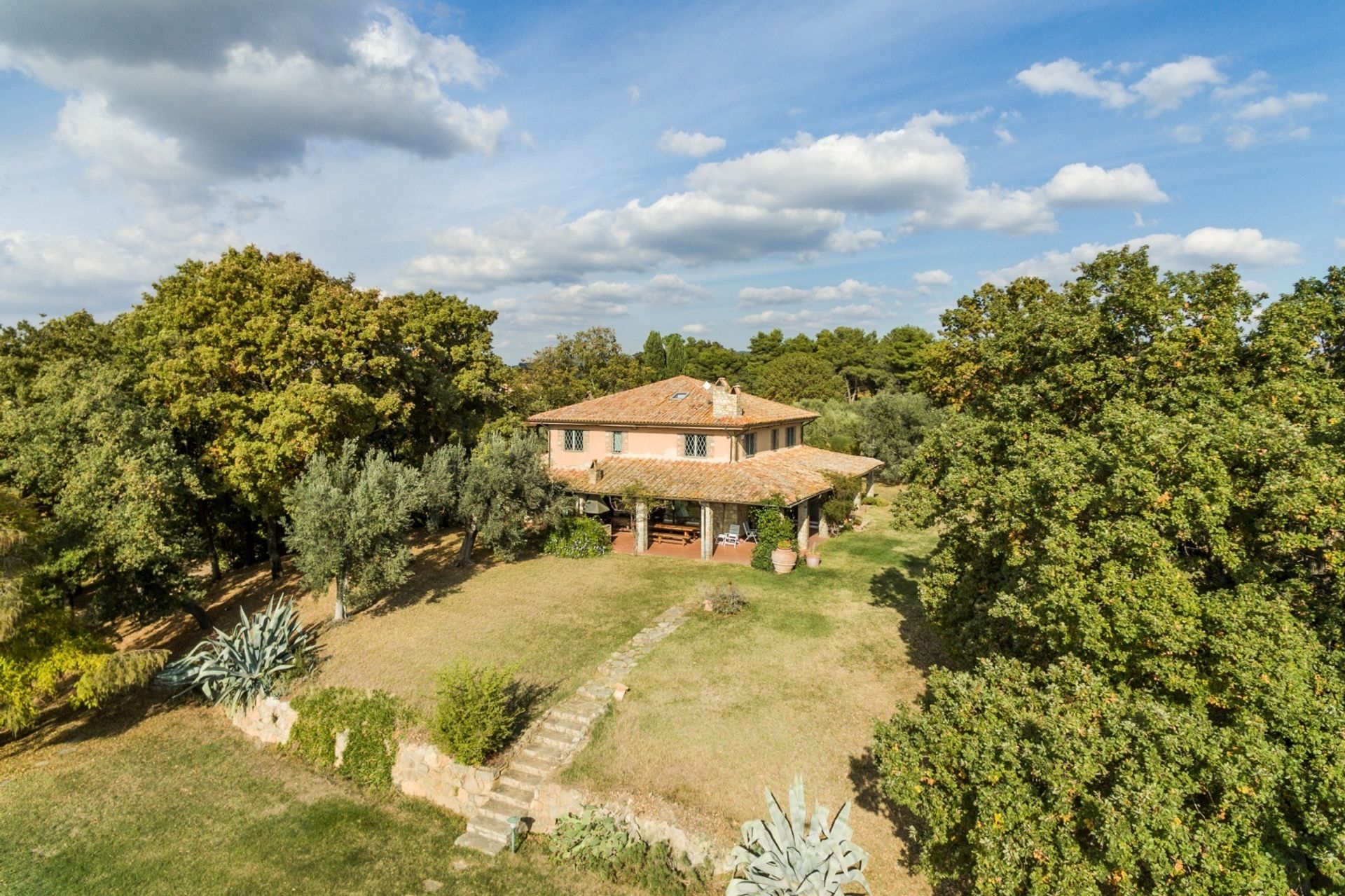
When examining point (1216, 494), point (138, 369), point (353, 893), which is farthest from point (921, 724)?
point (138, 369)

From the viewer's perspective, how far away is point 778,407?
3522cm

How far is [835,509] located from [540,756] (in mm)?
20516

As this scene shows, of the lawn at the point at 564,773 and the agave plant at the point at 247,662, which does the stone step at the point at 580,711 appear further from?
the agave plant at the point at 247,662

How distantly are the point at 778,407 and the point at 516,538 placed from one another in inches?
687

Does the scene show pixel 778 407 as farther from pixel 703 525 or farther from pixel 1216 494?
pixel 1216 494

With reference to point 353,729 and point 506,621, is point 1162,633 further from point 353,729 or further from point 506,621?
point 506,621

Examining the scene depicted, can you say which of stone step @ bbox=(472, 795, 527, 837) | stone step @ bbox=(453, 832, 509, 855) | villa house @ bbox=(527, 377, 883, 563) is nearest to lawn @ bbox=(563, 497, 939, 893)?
stone step @ bbox=(472, 795, 527, 837)

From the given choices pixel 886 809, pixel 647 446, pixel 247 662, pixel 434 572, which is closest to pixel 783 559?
pixel 647 446

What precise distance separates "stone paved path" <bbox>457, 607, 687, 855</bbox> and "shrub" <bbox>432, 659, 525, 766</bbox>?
0.65 metres

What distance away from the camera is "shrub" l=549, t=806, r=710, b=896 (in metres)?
10.4

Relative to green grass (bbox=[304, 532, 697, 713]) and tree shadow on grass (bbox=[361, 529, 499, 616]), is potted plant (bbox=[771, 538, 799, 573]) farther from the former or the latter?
tree shadow on grass (bbox=[361, 529, 499, 616])

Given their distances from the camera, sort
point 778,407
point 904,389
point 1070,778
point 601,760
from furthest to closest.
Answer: point 904,389, point 778,407, point 601,760, point 1070,778

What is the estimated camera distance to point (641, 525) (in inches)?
1061

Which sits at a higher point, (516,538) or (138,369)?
(138,369)
